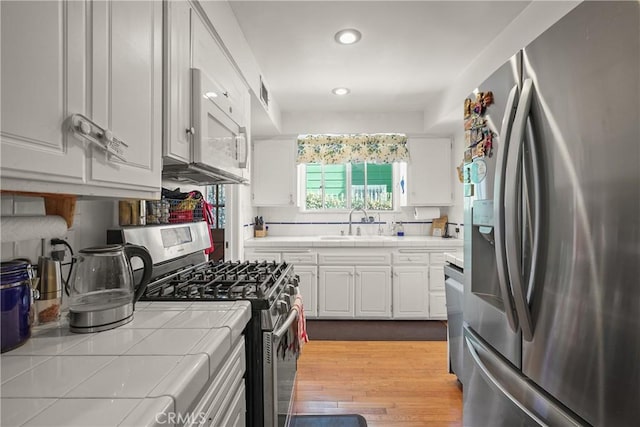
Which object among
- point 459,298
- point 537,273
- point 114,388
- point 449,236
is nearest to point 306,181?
point 449,236

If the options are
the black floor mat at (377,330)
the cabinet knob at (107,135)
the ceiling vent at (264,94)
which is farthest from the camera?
the black floor mat at (377,330)

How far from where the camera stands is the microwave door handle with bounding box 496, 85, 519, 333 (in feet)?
3.53

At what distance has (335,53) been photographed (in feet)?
8.33

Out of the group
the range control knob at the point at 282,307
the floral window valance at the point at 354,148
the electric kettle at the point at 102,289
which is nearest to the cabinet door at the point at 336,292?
the floral window valance at the point at 354,148

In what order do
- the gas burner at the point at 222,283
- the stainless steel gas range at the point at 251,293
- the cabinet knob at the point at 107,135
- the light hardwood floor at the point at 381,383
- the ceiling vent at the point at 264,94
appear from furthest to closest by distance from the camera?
the ceiling vent at the point at 264,94, the light hardwood floor at the point at 381,383, the gas burner at the point at 222,283, the stainless steel gas range at the point at 251,293, the cabinet knob at the point at 107,135

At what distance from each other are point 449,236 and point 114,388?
385cm

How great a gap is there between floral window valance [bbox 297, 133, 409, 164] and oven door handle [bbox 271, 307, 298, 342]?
2658 millimetres

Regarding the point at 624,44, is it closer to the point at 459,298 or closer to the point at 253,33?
the point at 459,298

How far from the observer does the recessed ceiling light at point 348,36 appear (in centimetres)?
223

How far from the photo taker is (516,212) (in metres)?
1.02

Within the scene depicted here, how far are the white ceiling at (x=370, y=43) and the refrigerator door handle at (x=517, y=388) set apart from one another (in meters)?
1.89

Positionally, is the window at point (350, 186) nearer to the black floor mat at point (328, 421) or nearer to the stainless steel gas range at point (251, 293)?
the stainless steel gas range at point (251, 293)

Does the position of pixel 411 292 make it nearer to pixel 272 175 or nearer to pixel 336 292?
pixel 336 292

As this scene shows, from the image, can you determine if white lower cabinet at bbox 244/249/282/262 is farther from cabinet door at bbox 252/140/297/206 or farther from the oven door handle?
the oven door handle
